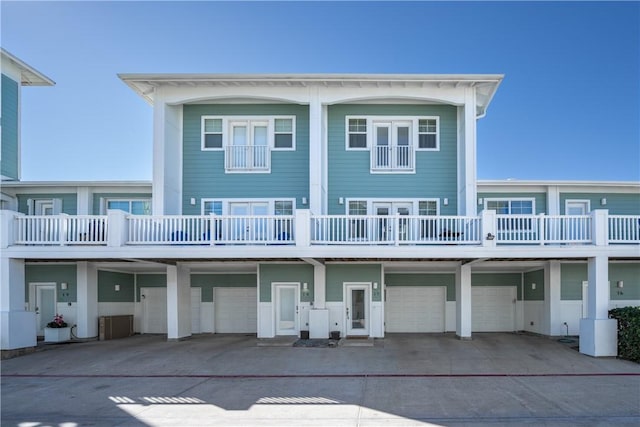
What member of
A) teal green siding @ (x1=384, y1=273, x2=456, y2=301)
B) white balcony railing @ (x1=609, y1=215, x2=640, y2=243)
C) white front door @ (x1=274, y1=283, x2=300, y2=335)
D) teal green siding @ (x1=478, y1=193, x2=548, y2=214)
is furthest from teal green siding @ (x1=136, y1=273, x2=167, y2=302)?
white balcony railing @ (x1=609, y1=215, x2=640, y2=243)

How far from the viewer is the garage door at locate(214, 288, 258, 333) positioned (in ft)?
65.2

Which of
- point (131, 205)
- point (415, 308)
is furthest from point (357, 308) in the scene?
point (131, 205)

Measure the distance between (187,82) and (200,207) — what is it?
4.22 m

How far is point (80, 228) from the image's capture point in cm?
1493

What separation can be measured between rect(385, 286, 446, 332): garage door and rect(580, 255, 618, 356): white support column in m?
5.77

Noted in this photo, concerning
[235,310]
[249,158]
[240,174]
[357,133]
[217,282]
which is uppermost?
[357,133]

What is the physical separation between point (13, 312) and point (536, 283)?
17.2m

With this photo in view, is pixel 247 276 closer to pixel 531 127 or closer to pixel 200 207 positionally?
pixel 200 207

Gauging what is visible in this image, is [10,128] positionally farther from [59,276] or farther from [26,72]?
[59,276]

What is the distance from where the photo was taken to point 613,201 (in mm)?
19406

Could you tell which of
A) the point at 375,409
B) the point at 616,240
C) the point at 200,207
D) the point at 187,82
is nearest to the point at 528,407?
the point at 375,409

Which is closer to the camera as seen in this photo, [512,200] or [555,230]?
[555,230]

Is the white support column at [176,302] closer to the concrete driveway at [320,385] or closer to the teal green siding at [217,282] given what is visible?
the concrete driveway at [320,385]

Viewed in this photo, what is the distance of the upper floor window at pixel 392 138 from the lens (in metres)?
18.0
